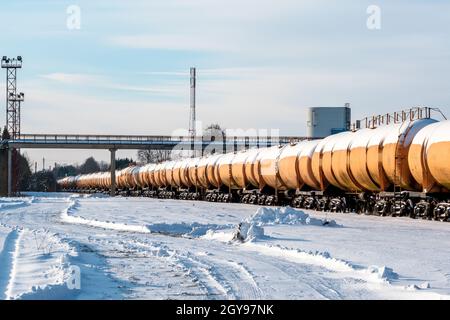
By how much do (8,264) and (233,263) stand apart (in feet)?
13.8

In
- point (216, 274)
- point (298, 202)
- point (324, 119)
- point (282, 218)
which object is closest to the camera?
point (216, 274)

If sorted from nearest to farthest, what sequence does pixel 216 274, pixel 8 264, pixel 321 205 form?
pixel 216 274, pixel 8 264, pixel 321 205

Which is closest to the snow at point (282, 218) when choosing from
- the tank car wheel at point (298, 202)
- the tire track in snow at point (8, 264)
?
the tire track in snow at point (8, 264)

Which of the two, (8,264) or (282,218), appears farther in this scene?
(282,218)

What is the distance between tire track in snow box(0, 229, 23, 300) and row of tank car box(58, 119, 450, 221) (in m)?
13.3

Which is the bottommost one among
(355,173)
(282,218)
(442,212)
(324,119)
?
(282,218)

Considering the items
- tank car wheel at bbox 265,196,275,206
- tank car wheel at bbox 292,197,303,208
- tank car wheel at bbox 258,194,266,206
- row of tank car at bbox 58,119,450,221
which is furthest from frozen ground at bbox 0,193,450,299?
tank car wheel at bbox 258,194,266,206

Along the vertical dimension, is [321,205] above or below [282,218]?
below

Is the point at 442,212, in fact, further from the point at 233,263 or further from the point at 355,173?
the point at 233,263

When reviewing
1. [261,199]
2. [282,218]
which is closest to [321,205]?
[261,199]

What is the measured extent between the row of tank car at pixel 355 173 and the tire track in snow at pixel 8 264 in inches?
525

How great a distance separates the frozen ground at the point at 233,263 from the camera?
38.7ft

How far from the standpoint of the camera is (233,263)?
614 inches

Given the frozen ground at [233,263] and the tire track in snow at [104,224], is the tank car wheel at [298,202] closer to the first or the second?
the tire track in snow at [104,224]
